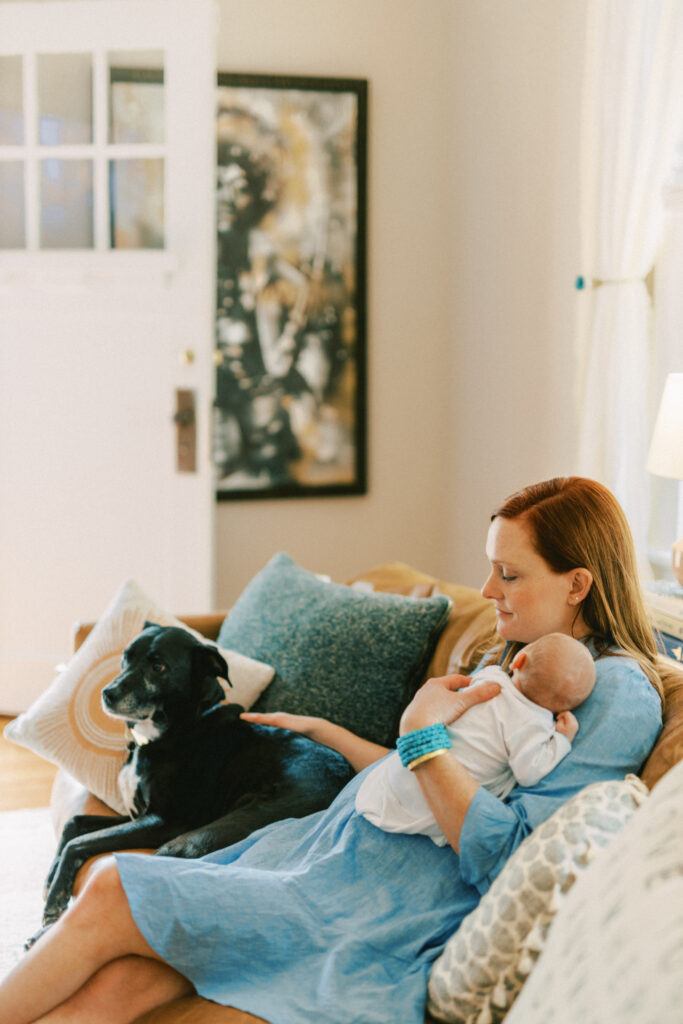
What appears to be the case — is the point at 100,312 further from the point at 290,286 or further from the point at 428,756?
the point at 428,756

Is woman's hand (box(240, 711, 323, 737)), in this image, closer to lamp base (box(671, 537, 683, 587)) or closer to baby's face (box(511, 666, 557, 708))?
baby's face (box(511, 666, 557, 708))

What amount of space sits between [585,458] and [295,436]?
150 cm

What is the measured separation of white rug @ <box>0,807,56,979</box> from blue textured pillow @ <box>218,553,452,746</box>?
28.8 inches

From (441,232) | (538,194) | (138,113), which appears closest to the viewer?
(538,194)

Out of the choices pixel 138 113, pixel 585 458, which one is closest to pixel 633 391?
pixel 585 458

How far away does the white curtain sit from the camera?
2346 millimetres

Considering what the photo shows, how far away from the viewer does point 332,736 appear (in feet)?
5.73

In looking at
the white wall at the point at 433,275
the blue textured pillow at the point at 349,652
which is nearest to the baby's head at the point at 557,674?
the blue textured pillow at the point at 349,652

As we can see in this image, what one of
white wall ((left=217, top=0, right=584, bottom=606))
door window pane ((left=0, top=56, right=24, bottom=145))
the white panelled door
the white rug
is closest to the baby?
the white rug

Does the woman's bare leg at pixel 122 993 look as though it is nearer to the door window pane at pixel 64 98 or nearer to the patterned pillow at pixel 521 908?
the patterned pillow at pixel 521 908

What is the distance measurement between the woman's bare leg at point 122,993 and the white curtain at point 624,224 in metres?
1.61

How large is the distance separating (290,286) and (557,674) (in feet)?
8.89

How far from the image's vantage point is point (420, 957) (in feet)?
4.10

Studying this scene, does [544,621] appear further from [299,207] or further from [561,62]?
[299,207]
